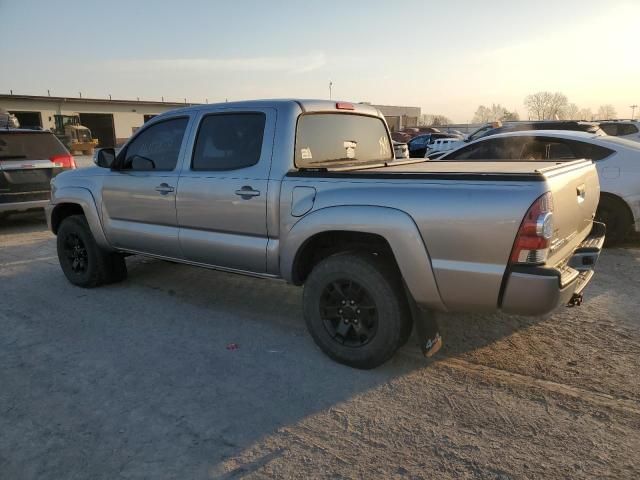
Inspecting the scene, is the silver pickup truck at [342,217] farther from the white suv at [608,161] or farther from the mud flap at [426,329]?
the white suv at [608,161]

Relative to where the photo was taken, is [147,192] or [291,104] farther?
[147,192]

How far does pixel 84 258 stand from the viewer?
568 cm

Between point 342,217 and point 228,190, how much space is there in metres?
1.19

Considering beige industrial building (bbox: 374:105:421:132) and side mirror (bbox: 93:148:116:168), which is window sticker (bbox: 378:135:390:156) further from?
beige industrial building (bbox: 374:105:421:132)

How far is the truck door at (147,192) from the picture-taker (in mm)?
4672

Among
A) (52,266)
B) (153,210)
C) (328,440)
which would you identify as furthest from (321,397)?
(52,266)

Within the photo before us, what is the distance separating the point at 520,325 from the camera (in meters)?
4.25

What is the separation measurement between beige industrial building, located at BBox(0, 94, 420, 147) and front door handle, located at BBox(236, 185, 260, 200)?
43.3 m

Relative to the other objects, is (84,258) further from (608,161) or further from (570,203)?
(608,161)

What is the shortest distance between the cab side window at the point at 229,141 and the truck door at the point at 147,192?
244 mm

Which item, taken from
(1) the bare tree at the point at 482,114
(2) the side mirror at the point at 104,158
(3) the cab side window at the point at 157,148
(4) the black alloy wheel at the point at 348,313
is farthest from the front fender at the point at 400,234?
(1) the bare tree at the point at 482,114

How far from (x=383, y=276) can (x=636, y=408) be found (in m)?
1.71

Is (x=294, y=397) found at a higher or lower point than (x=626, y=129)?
lower

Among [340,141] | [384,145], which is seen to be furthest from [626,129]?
[340,141]
